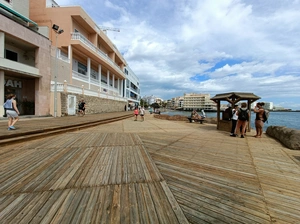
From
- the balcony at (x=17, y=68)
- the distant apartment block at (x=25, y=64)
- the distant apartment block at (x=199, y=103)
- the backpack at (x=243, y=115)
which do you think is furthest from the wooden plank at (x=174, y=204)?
the distant apartment block at (x=199, y=103)

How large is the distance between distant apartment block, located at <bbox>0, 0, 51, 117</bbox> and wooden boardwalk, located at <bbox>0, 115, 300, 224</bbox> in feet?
38.7

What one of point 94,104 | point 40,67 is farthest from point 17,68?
point 94,104

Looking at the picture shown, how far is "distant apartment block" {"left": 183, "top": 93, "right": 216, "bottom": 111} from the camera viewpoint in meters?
129

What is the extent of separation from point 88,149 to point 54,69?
14.3 m

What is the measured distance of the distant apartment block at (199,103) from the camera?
129000 mm

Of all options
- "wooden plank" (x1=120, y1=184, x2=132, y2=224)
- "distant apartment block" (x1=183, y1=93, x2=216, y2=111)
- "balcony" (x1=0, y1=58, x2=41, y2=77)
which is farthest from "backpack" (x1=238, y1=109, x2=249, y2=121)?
"distant apartment block" (x1=183, y1=93, x2=216, y2=111)

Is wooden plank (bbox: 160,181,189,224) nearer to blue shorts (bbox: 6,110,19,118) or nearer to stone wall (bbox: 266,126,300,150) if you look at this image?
stone wall (bbox: 266,126,300,150)

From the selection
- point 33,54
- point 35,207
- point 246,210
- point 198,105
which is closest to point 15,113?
point 35,207

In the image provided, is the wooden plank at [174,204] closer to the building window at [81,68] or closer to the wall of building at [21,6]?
the wall of building at [21,6]

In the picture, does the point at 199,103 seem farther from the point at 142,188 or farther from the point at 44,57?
the point at 142,188

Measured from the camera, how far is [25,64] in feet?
42.3

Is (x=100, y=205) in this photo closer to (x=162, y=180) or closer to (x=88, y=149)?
(x=162, y=180)

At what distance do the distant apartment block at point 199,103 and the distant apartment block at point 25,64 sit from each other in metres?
127

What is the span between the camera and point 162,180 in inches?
103
